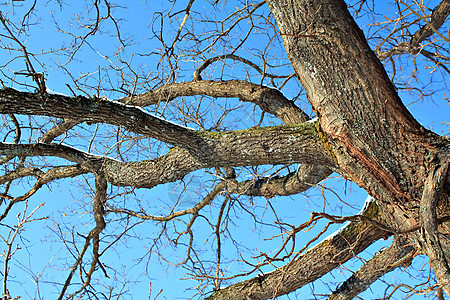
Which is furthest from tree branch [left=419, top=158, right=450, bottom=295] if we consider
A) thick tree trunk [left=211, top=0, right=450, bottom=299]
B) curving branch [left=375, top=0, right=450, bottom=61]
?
curving branch [left=375, top=0, right=450, bottom=61]

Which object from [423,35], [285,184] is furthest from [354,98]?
[423,35]

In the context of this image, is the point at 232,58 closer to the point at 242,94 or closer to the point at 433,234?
the point at 242,94

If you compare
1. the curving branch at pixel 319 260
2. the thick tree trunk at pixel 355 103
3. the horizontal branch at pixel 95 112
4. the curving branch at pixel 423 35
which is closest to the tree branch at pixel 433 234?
the thick tree trunk at pixel 355 103

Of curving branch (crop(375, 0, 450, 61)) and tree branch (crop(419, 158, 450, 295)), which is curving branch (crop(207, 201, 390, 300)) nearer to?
tree branch (crop(419, 158, 450, 295))

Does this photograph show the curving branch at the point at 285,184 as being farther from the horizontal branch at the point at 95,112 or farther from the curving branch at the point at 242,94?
the horizontal branch at the point at 95,112

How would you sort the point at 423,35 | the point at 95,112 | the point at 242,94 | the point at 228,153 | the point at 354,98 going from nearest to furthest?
1. the point at 354,98
2. the point at 95,112
3. the point at 228,153
4. the point at 423,35
5. the point at 242,94

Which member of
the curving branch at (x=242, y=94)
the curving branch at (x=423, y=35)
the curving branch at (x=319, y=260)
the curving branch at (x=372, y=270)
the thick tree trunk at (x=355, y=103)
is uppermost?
the curving branch at (x=242, y=94)

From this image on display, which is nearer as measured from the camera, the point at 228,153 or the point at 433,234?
the point at 433,234

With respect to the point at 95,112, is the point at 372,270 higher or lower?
lower

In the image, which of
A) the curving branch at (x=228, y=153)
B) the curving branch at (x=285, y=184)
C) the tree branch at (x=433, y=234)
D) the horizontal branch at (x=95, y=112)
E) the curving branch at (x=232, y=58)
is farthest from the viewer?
the curving branch at (x=232, y=58)

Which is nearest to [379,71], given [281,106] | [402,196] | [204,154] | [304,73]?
[304,73]

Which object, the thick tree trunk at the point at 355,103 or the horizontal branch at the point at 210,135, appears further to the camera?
the horizontal branch at the point at 210,135

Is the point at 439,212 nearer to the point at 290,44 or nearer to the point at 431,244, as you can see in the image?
the point at 431,244

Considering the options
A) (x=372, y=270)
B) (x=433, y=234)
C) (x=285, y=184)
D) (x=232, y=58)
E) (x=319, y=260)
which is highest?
(x=232, y=58)
